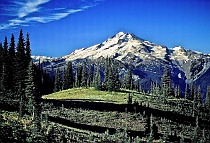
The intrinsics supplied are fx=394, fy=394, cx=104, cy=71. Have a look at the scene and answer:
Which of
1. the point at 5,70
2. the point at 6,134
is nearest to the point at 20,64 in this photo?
the point at 5,70

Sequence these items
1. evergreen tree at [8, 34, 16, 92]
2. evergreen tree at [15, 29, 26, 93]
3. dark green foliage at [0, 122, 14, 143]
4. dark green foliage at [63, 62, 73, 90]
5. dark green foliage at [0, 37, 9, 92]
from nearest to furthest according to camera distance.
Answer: dark green foliage at [0, 122, 14, 143], evergreen tree at [15, 29, 26, 93], dark green foliage at [0, 37, 9, 92], evergreen tree at [8, 34, 16, 92], dark green foliage at [63, 62, 73, 90]

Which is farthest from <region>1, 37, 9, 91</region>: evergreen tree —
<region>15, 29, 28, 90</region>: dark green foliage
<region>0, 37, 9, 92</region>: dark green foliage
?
<region>15, 29, 28, 90</region>: dark green foliage

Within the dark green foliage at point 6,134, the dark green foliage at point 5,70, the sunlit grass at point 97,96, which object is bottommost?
the dark green foliage at point 6,134

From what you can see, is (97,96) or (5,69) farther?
(97,96)

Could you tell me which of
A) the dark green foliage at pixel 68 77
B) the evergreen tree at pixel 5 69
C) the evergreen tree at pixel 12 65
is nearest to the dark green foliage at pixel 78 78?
the dark green foliage at pixel 68 77

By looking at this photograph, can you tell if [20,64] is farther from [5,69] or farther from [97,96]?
[97,96]

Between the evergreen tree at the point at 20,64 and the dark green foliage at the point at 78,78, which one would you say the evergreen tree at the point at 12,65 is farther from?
the dark green foliage at the point at 78,78

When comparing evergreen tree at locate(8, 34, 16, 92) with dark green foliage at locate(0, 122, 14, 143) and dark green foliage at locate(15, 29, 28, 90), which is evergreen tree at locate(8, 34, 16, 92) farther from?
dark green foliage at locate(0, 122, 14, 143)

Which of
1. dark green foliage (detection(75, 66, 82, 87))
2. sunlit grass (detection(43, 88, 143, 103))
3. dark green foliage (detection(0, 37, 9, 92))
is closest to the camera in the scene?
dark green foliage (detection(0, 37, 9, 92))

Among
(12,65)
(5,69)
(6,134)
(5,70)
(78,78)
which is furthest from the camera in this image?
(78,78)

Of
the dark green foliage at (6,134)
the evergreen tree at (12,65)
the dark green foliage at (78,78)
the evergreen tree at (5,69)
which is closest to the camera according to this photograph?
the dark green foliage at (6,134)

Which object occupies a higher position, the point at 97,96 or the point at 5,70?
the point at 5,70

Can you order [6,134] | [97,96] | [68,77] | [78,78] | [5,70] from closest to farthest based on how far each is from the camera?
1. [6,134]
2. [5,70]
3. [97,96]
4. [68,77]
5. [78,78]

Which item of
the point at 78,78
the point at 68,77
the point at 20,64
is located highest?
the point at 68,77
